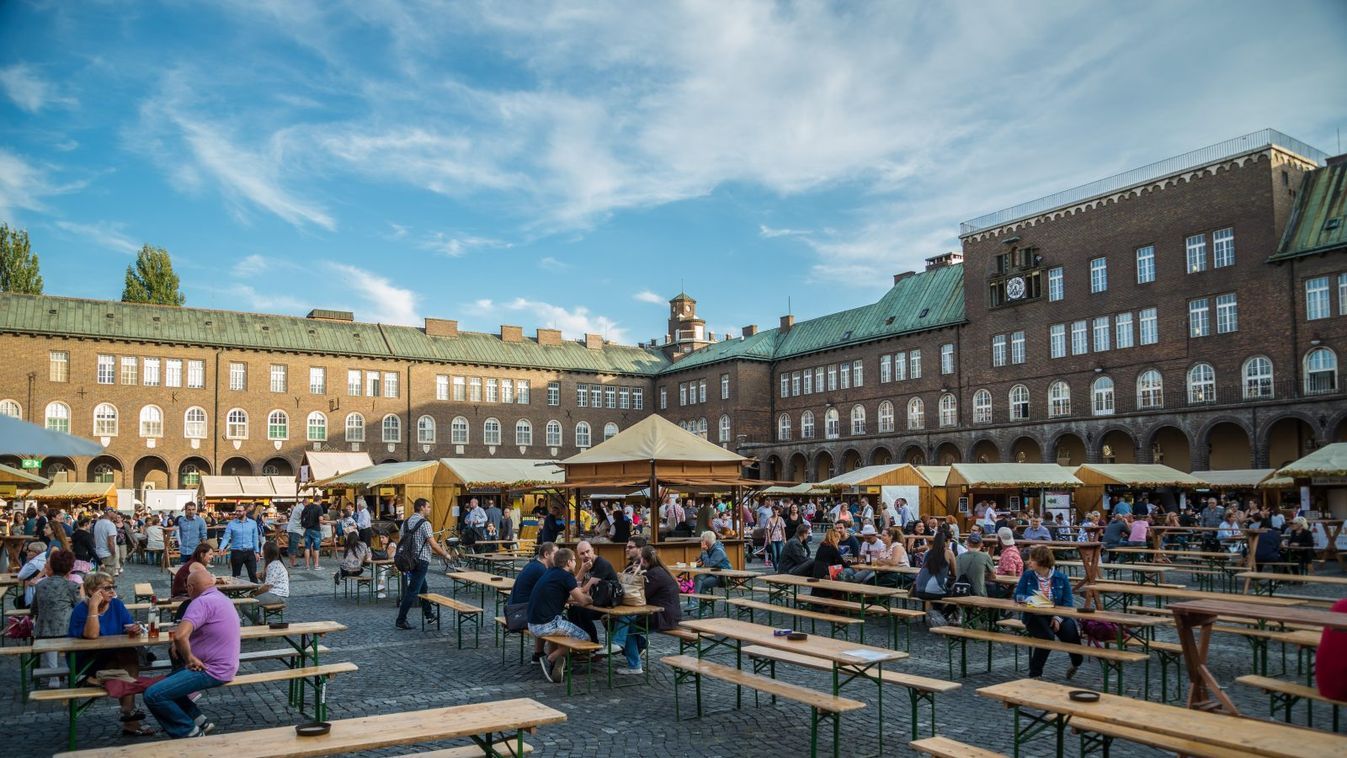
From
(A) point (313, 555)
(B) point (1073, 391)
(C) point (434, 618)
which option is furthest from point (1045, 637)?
(B) point (1073, 391)

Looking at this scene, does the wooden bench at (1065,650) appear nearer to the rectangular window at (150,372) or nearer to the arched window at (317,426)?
the arched window at (317,426)

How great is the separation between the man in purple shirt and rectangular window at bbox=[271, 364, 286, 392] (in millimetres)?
49647

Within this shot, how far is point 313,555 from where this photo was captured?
26266 millimetres

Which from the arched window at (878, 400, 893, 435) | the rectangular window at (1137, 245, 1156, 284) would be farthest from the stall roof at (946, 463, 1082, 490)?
the arched window at (878, 400, 893, 435)

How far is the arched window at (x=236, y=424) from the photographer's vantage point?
51.9 meters

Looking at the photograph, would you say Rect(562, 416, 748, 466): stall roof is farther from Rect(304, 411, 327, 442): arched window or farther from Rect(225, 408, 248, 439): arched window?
Rect(304, 411, 327, 442): arched window

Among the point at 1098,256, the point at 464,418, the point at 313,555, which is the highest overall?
the point at 1098,256

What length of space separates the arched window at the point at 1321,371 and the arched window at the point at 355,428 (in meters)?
46.8

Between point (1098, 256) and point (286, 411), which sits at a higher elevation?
point (1098, 256)

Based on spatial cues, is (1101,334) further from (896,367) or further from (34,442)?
(34,442)

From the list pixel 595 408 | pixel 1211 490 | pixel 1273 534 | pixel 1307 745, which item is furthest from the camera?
pixel 595 408

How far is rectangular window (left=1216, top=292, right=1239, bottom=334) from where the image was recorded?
36572 millimetres

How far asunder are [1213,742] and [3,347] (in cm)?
5487

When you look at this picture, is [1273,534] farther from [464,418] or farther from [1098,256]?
[464,418]
